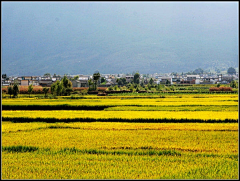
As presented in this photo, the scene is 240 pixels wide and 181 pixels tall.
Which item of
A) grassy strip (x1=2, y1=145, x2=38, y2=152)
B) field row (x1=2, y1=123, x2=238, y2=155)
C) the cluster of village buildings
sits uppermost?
the cluster of village buildings

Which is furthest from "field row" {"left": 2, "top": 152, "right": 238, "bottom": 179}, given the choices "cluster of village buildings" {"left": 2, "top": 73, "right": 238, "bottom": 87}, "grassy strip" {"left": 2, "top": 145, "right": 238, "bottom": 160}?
"cluster of village buildings" {"left": 2, "top": 73, "right": 238, "bottom": 87}

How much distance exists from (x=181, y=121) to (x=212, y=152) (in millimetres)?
7637

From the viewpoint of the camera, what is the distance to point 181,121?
1766 centimetres

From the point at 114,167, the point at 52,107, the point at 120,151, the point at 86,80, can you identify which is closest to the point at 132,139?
the point at 120,151

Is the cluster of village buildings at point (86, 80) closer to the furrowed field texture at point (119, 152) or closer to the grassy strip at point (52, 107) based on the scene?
the grassy strip at point (52, 107)

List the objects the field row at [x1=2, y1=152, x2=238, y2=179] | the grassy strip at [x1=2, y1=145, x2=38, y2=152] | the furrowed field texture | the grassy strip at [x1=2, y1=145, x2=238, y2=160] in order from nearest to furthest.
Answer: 1. the field row at [x1=2, y1=152, x2=238, y2=179]
2. the furrowed field texture
3. the grassy strip at [x1=2, y1=145, x2=238, y2=160]
4. the grassy strip at [x1=2, y1=145, x2=38, y2=152]

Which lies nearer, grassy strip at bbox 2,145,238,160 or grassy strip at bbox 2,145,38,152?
grassy strip at bbox 2,145,238,160

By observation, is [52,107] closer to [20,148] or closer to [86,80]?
[20,148]

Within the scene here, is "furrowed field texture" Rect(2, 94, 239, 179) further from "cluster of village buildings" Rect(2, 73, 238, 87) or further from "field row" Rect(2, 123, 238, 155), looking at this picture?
"cluster of village buildings" Rect(2, 73, 238, 87)

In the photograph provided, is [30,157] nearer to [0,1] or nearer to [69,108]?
[0,1]

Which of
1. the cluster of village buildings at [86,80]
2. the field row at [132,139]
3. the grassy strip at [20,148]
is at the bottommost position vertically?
the grassy strip at [20,148]

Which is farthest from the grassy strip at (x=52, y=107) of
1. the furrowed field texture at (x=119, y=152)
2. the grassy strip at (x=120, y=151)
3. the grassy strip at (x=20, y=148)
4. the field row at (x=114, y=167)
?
the field row at (x=114, y=167)

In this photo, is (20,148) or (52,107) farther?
(52,107)

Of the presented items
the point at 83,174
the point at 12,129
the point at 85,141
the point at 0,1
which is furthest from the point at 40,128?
the point at 0,1
